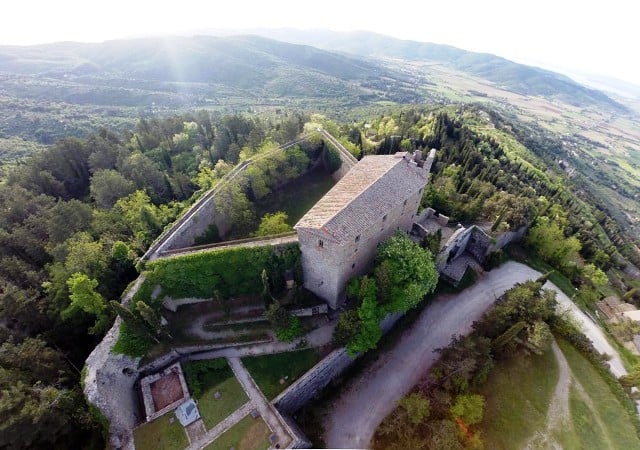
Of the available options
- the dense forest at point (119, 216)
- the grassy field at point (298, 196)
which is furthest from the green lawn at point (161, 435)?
the grassy field at point (298, 196)

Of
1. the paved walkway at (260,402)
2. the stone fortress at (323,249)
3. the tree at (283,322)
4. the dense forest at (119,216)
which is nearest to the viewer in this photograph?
the paved walkway at (260,402)

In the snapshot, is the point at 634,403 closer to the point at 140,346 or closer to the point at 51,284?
the point at 140,346

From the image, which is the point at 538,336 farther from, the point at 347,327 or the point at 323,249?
the point at 323,249

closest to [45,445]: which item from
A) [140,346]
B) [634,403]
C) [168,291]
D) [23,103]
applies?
[140,346]

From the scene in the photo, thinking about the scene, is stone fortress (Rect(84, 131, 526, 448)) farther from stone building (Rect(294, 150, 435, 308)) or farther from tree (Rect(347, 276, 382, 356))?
tree (Rect(347, 276, 382, 356))

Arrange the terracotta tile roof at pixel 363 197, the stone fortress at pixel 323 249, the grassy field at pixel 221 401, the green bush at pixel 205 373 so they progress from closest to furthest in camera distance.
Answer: the stone fortress at pixel 323 249, the grassy field at pixel 221 401, the terracotta tile roof at pixel 363 197, the green bush at pixel 205 373

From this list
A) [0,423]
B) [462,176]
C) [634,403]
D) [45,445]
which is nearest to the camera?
[0,423]

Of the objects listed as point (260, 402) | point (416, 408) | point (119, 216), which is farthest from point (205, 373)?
Answer: point (119, 216)

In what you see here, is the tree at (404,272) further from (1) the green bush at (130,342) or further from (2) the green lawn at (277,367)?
(1) the green bush at (130,342)
